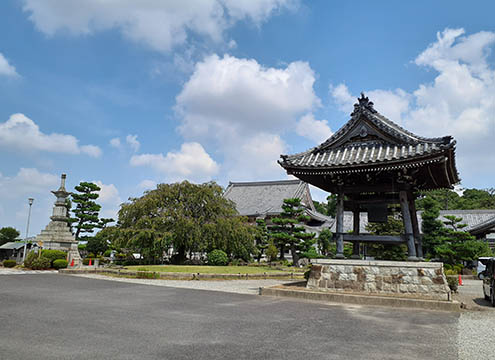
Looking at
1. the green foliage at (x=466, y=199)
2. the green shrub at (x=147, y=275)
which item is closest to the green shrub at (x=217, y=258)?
the green shrub at (x=147, y=275)

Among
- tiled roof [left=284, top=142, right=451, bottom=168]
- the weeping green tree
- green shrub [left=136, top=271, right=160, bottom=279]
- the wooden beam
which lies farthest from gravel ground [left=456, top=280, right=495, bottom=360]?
the weeping green tree

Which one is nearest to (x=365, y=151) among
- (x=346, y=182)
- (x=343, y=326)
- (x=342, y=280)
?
(x=346, y=182)

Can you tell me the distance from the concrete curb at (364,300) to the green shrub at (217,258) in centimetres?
1411

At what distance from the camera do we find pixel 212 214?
26.4m

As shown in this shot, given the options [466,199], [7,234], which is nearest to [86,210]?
[7,234]

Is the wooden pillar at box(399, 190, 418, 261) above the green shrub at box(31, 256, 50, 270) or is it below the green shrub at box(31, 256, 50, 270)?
above

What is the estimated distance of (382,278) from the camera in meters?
10.2

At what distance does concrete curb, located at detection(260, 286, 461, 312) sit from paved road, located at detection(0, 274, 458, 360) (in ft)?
2.23

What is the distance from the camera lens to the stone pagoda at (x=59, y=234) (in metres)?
25.6

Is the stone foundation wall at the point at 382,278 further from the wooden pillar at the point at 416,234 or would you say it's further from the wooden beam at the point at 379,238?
the wooden pillar at the point at 416,234

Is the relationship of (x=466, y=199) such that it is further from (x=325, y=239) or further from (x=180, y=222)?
(x=180, y=222)

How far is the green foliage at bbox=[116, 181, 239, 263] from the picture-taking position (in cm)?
2394

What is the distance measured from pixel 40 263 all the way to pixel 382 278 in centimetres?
2097

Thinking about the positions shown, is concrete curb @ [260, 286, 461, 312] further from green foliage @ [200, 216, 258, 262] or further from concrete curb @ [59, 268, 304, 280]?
green foliage @ [200, 216, 258, 262]
